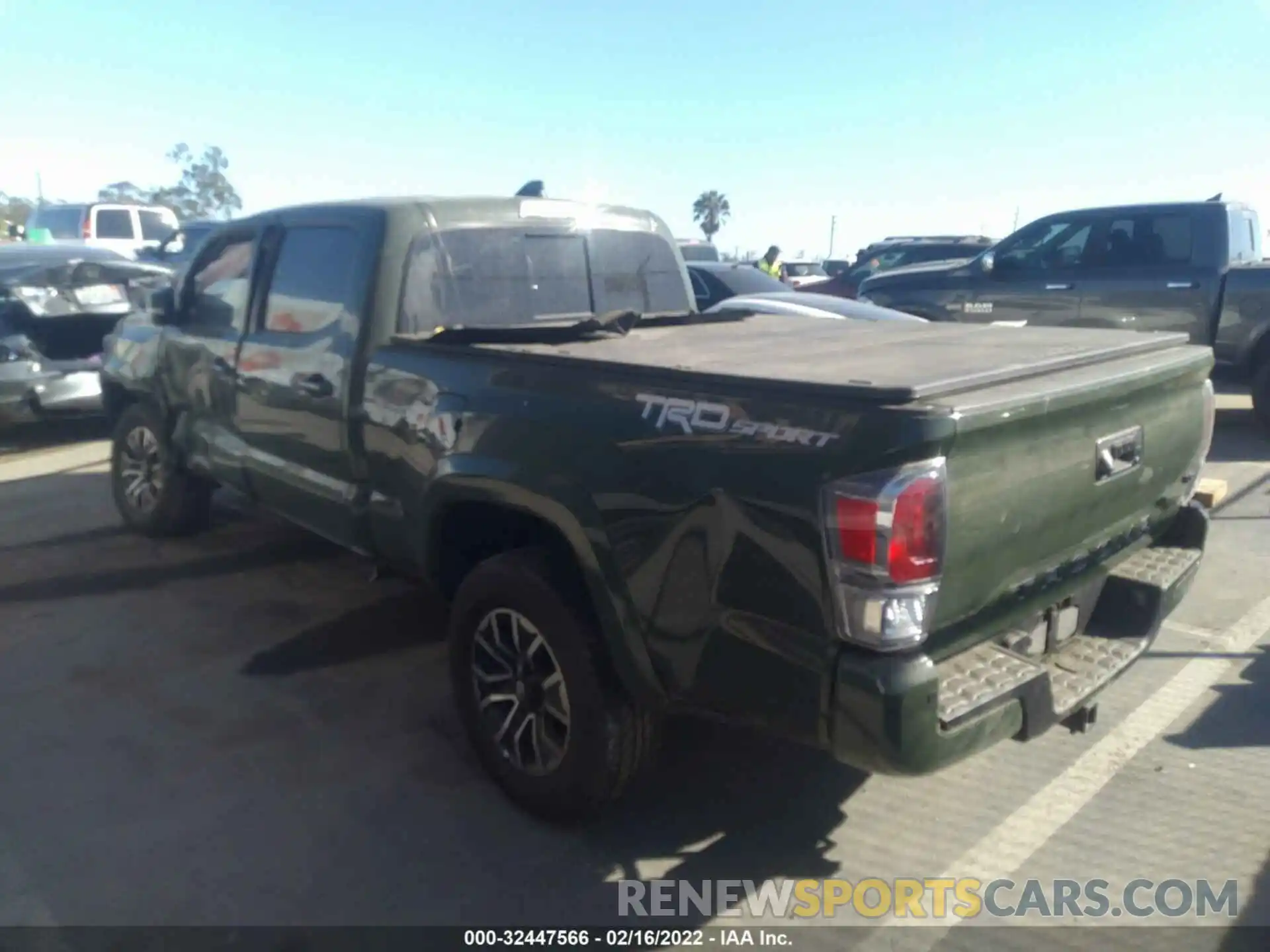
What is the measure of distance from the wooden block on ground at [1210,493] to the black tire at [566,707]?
4.72 m

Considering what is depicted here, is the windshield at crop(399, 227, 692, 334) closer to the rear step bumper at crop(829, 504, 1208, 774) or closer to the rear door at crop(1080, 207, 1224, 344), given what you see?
the rear step bumper at crop(829, 504, 1208, 774)

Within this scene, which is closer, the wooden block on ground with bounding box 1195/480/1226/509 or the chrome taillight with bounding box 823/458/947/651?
the chrome taillight with bounding box 823/458/947/651

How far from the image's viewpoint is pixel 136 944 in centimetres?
283

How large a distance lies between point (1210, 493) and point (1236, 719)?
2906mm

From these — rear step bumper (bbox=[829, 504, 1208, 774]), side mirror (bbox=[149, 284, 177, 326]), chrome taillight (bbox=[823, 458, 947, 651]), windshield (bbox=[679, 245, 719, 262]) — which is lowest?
rear step bumper (bbox=[829, 504, 1208, 774])

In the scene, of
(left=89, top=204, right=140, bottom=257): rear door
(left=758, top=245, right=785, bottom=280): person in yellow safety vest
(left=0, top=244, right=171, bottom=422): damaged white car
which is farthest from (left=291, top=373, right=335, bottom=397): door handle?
(left=758, top=245, right=785, bottom=280): person in yellow safety vest

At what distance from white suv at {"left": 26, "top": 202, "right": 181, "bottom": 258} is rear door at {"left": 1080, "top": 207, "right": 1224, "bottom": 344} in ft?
50.4

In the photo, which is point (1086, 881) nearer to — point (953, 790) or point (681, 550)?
point (953, 790)

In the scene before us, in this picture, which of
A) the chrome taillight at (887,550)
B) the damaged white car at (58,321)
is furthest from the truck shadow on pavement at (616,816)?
the damaged white car at (58,321)

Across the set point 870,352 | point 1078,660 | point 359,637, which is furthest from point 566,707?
point 359,637

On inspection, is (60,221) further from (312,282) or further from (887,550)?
(887,550)

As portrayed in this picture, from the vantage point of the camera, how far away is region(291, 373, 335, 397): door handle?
4125 mm

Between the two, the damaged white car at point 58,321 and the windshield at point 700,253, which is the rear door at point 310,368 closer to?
the damaged white car at point 58,321

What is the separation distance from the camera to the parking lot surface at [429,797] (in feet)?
10.00
